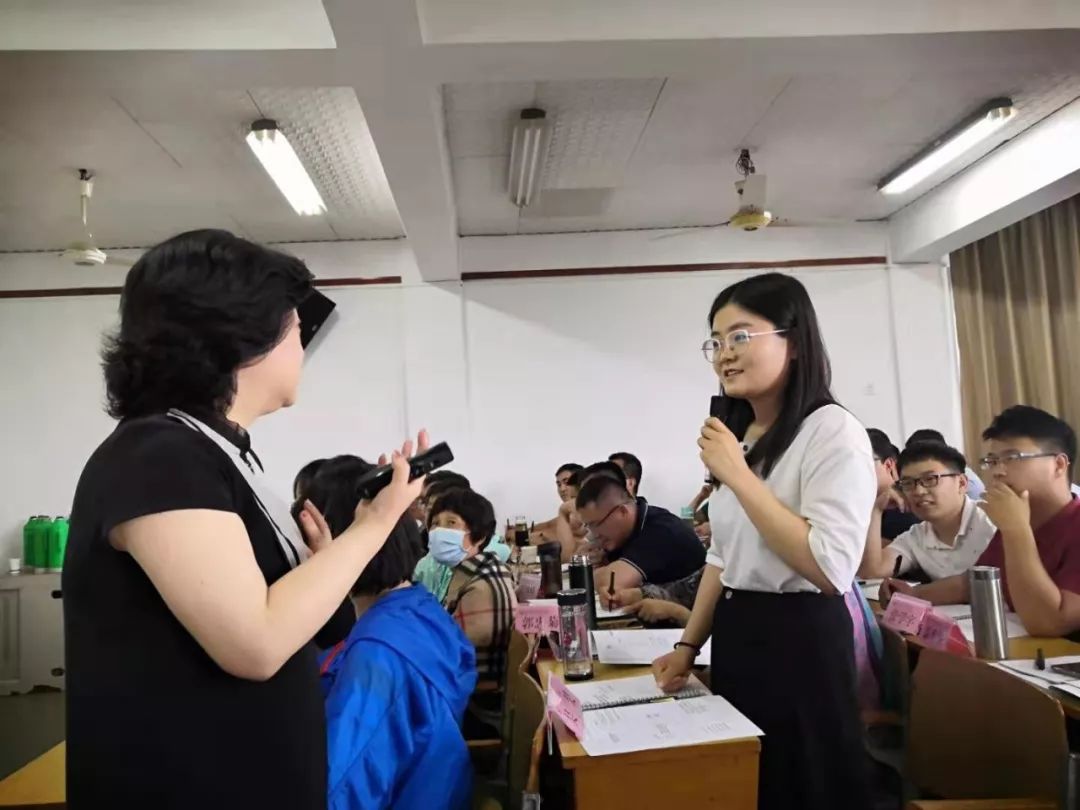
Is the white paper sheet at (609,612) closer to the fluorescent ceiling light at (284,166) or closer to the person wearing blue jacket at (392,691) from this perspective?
the person wearing blue jacket at (392,691)

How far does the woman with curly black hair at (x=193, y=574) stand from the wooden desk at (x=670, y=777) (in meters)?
0.52

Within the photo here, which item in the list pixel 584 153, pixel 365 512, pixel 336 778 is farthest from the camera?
pixel 584 153

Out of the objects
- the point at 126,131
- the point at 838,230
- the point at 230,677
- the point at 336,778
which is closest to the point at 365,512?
the point at 230,677

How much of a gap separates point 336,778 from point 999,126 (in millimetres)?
4321

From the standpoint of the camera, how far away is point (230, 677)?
0.81 metres

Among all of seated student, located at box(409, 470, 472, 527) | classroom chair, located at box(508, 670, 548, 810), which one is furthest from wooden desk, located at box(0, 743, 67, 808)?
seated student, located at box(409, 470, 472, 527)

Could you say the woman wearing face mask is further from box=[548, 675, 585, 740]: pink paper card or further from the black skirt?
the black skirt

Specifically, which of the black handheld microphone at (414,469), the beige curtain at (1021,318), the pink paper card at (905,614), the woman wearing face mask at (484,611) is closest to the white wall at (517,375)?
the beige curtain at (1021,318)

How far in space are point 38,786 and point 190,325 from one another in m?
1.21

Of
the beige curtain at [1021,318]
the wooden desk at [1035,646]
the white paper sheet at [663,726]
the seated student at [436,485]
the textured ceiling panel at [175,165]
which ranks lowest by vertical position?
the wooden desk at [1035,646]

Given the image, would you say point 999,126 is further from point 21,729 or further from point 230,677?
point 21,729

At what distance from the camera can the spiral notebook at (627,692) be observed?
153cm

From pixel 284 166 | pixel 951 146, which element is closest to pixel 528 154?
pixel 284 166

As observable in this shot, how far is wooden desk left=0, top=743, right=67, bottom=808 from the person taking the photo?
1461 mm
